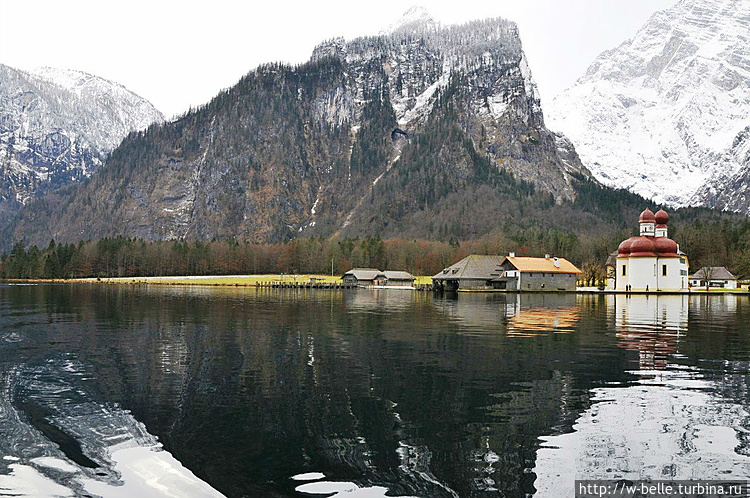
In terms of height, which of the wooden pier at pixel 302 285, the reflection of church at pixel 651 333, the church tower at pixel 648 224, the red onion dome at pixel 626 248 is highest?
the church tower at pixel 648 224

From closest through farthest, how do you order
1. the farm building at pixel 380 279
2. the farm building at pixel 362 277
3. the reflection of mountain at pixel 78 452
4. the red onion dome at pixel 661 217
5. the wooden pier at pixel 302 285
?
1. the reflection of mountain at pixel 78 452
2. the red onion dome at pixel 661 217
3. the wooden pier at pixel 302 285
4. the farm building at pixel 380 279
5. the farm building at pixel 362 277

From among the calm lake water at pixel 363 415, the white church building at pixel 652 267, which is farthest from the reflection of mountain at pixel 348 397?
the white church building at pixel 652 267

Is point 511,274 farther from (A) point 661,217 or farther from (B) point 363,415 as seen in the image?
(B) point 363,415

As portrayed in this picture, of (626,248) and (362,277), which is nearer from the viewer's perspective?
(626,248)

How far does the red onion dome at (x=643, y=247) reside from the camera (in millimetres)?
115375

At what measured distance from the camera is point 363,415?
18891 millimetres

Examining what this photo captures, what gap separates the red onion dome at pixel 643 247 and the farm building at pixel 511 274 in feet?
33.8

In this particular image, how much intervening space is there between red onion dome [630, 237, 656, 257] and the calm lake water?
274ft

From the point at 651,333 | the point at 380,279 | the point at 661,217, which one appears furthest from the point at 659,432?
the point at 380,279

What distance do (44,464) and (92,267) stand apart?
199 metres

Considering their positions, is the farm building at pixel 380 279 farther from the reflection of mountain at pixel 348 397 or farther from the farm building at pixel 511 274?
the reflection of mountain at pixel 348 397

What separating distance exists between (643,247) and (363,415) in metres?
107

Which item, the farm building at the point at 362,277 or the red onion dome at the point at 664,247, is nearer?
the red onion dome at the point at 664,247

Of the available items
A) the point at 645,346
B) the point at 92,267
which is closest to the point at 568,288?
the point at 645,346
